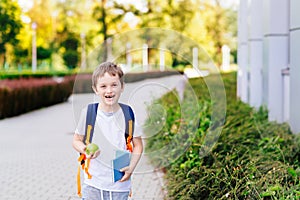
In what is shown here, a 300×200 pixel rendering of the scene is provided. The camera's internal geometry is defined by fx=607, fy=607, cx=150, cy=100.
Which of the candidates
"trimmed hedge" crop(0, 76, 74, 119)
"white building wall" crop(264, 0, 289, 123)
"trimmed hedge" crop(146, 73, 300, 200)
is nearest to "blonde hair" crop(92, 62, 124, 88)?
"trimmed hedge" crop(146, 73, 300, 200)

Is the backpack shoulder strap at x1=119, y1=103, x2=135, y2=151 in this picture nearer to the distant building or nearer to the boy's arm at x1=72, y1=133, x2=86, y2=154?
the boy's arm at x1=72, y1=133, x2=86, y2=154

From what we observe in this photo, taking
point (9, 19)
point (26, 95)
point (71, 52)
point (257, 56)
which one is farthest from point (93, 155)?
point (71, 52)

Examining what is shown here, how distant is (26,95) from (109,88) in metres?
15.0

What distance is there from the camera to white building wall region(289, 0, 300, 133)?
26.2 ft

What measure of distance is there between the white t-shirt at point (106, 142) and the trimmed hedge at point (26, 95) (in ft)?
42.1

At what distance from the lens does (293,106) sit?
326 inches

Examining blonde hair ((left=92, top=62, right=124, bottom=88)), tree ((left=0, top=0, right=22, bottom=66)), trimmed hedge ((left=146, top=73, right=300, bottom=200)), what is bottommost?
trimmed hedge ((left=146, top=73, right=300, bottom=200))

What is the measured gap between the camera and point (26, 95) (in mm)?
18219

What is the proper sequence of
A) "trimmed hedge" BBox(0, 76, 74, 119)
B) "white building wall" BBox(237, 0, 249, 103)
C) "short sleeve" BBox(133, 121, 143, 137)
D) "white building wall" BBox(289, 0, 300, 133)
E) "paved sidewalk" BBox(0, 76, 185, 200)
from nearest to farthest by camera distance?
"short sleeve" BBox(133, 121, 143, 137) → "paved sidewalk" BBox(0, 76, 185, 200) → "white building wall" BBox(289, 0, 300, 133) → "white building wall" BBox(237, 0, 249, 103) → "trimmed hedge" BBox(0, 76, 74, 119)

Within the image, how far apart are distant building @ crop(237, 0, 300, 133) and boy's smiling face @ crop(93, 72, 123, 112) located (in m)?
4.75

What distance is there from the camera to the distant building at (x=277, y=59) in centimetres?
821

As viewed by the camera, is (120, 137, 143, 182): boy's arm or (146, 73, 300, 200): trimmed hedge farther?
(146, 73, 300, 200): trimmed hedge

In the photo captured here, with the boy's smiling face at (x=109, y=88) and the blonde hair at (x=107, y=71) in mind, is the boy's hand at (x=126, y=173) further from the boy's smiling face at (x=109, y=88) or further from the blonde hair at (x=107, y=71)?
the blonde hair at (x=107, y=71)

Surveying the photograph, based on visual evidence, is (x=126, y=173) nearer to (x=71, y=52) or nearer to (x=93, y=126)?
(x=93, y=126)
